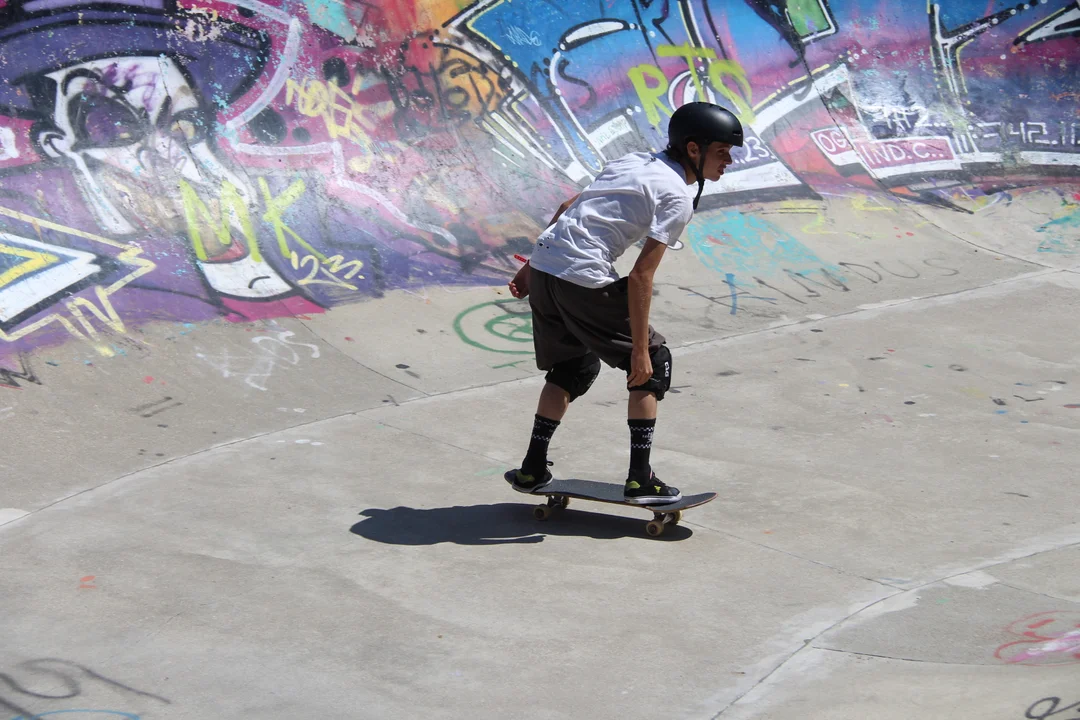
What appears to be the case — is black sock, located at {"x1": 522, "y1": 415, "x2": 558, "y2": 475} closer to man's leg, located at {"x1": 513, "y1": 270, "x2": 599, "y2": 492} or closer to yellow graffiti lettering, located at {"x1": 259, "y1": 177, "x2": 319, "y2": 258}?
man's leg, located at {"x1": 513, "y1": 270, "x2": 599, "y2": 492}

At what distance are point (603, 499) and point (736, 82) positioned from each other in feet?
21.4

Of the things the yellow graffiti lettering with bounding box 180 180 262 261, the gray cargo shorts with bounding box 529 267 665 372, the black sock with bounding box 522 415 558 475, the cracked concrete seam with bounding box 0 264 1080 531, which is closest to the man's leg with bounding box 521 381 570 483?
the black sock with bounding box 522 415 558 475

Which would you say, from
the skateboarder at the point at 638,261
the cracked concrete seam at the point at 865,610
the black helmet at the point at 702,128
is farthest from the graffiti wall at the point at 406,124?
the cracked concrete seam at the point at 865,610

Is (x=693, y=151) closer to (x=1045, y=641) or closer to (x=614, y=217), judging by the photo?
(x=614, y=217)

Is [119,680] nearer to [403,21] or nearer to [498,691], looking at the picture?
[498,691]

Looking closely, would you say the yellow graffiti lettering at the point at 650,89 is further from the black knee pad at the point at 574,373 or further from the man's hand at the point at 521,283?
the black knee pad at the point at 574,373

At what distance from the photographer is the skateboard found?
383cm

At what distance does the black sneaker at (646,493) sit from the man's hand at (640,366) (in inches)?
14.9

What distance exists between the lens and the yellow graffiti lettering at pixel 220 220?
6188 millimetres

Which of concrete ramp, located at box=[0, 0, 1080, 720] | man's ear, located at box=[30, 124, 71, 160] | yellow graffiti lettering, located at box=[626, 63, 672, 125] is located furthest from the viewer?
yellow graffiti lettering, located at box=[626, 63, 672, 125]

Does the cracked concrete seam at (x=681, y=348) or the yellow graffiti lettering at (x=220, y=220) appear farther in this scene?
the yellow graffiti lettering at (x=220, y=220)

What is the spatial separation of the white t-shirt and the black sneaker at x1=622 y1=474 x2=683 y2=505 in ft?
2.33

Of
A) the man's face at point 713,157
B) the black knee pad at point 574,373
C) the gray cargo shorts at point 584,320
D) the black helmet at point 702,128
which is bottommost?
the black knee pad at point 574,373

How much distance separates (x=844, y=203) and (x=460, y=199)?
10.4 ft
